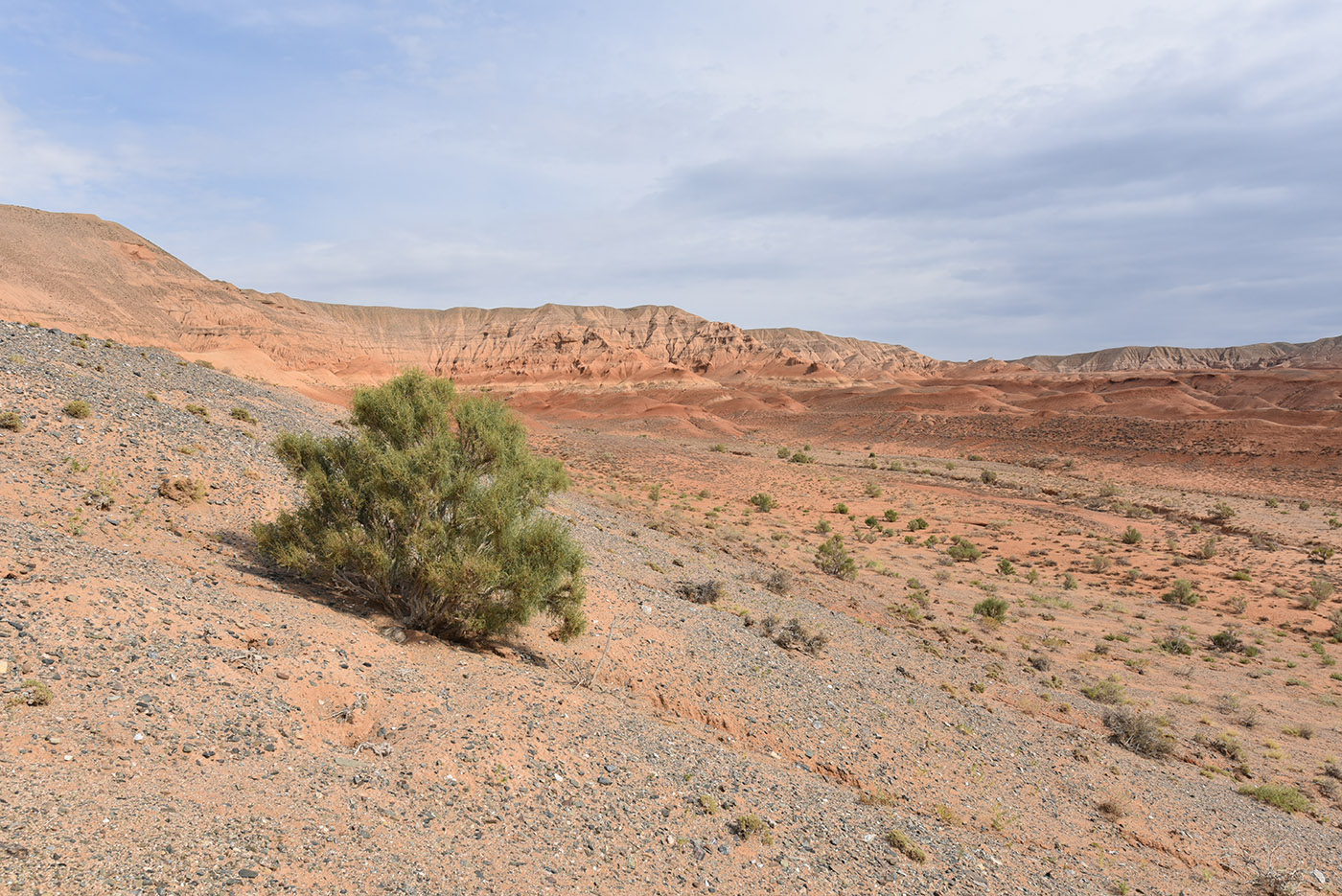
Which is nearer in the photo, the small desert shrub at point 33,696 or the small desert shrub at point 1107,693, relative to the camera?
the small desert shrub at point 33,696

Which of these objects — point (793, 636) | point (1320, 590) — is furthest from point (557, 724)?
point (1320, 590)

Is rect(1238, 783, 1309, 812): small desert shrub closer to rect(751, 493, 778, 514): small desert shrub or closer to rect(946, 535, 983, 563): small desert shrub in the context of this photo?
rect(946, 535, 983, 563): small desert shrub

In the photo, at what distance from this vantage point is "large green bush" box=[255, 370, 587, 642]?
8.17m

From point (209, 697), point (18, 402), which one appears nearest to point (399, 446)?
point (209, 697)

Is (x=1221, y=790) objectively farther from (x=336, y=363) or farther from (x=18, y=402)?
(x=336, y=363)

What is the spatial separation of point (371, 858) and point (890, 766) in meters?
6.15

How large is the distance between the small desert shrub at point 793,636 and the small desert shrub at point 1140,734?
4618mm

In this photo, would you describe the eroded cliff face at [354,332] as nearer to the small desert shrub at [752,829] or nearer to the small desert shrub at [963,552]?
the small desert shrub at [963,552]

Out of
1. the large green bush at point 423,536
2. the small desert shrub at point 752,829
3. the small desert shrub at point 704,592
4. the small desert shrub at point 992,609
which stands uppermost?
the large green bush at point 423,536

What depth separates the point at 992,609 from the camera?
1644 cm

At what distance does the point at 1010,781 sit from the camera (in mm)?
8594

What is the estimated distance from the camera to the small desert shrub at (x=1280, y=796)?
923cm

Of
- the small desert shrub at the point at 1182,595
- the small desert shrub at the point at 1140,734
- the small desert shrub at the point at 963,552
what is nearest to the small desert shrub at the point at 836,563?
the small desert shrub at the point at 963,552

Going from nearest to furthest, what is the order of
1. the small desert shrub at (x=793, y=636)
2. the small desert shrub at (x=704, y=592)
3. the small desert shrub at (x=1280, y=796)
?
the small desert shrub at (x=1280, y=796) → the small desert shrub at (x=793, y=636) → the small desert shrub at (x=704, y=592)
